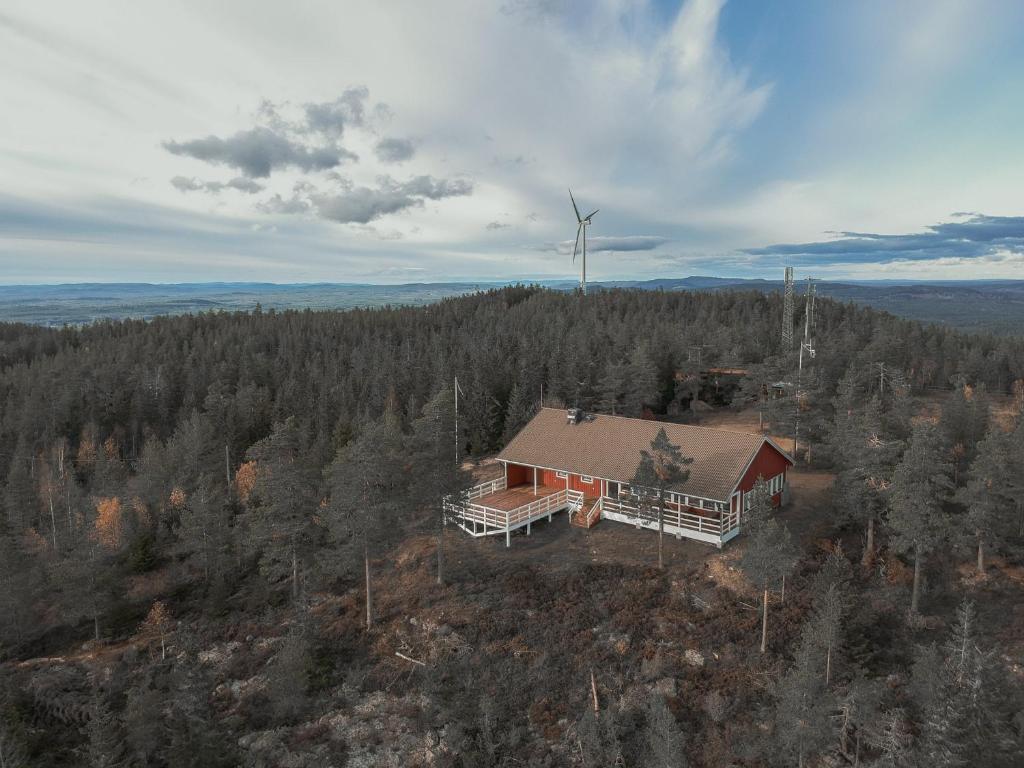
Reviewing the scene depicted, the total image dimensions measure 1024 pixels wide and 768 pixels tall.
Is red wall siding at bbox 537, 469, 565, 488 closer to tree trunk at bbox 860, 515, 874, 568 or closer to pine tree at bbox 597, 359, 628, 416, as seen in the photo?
tree trunk at bbox 860, 515, 874, 568

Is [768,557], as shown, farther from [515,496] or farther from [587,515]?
[515,496]

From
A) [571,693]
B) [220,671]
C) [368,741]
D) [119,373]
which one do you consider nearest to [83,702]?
[220,671]

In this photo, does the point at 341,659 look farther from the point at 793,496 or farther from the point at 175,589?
the point at 793,496

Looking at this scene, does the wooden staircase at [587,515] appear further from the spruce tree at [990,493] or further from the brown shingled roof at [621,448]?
the spruce tree at [990,493]

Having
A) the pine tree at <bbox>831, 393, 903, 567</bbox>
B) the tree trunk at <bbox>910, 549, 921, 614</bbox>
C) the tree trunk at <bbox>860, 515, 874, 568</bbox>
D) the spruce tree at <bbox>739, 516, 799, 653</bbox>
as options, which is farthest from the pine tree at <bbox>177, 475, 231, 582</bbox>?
the tree trunk at <bbox>910, 549, 921, 614</bbox>

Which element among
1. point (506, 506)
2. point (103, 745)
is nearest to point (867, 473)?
point (506, 506)

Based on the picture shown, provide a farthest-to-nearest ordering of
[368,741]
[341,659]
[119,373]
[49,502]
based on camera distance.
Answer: [119,373] < [49,502] < [341,659] < [368,741]
